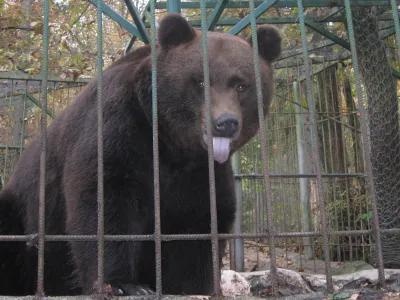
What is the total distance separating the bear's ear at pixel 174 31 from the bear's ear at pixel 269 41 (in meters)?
0.57

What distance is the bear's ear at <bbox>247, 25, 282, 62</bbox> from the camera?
3.93 metres

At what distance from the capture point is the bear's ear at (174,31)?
12.1ft

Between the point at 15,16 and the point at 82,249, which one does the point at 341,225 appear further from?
the point at 15,16

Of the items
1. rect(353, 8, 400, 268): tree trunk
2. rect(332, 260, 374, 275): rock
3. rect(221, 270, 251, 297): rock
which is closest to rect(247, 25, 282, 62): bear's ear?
rect(221, 270, 251, 297): rock

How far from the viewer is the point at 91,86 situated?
402 centimetres

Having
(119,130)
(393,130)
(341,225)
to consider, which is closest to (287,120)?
(341,225)

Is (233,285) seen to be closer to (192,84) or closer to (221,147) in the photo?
(221,147)

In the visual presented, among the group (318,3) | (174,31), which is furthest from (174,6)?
(318,3)

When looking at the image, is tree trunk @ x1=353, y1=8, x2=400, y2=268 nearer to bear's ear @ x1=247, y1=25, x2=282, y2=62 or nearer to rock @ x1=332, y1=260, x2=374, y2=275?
rock @ x1=332, y1=260, x2=374, y2=275

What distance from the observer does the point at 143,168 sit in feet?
11.2

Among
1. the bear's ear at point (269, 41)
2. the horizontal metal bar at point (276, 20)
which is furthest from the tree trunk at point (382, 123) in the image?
the bear's ear at point (269, 41)

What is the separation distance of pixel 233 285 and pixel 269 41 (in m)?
2.02

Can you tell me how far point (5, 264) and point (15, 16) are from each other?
669cm

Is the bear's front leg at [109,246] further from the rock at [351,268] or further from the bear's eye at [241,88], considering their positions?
the rock at [351,268]
